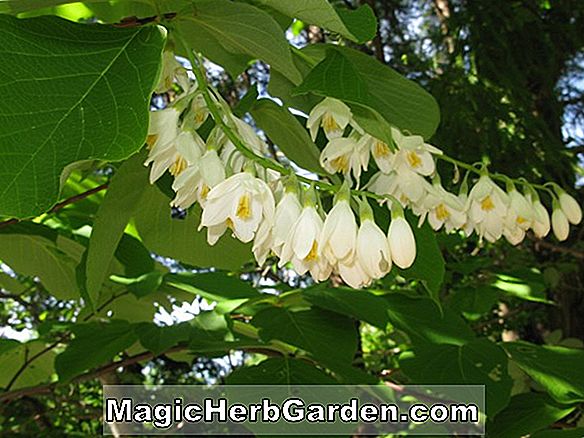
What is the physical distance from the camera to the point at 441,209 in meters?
1.17

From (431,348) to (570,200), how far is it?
0.41 m

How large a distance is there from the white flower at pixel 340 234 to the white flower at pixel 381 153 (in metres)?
0.22

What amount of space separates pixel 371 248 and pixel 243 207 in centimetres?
16

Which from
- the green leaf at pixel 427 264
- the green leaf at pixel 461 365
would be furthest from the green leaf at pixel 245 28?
the green leaf at pixel 461 365

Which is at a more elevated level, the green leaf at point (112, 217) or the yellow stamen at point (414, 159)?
the yellow stamen at point (414, 159)

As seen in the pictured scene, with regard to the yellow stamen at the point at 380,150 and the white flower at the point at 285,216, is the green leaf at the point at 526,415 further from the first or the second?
the white flower at the point at 285,216

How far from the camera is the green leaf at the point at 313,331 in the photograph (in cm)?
145

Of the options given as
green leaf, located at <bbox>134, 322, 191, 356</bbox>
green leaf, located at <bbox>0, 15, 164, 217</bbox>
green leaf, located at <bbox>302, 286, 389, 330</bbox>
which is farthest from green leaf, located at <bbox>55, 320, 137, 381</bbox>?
green leaf, located at <bbox>0, 15, 164, 217</bbox>

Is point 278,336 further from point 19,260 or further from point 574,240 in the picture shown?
point 574,240

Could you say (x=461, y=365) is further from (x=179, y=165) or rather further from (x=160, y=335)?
(x=179, y=165)

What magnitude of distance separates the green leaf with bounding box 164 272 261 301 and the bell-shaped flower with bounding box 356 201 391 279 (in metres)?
0.87

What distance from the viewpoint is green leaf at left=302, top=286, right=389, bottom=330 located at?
1.47 m

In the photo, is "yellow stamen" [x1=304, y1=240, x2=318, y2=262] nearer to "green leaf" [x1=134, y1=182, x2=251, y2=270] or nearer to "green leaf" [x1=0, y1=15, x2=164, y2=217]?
"green leaf" [x1=0, y1=15, x2=164, y2=217]

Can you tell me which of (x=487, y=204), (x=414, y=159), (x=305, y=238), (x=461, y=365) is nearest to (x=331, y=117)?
(x=414, y=159)
